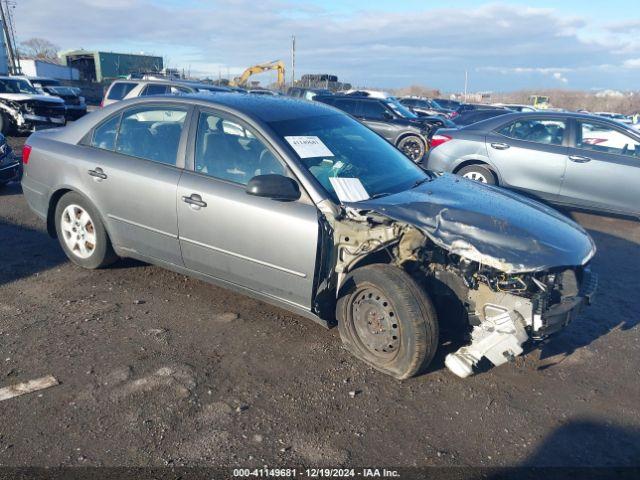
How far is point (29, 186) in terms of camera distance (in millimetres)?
5152

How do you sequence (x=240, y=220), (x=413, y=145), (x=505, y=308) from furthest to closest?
1. (x=413, y=145)
2. (x=240, y=220)
3. (x=505, y=308)

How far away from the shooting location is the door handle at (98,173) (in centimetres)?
446

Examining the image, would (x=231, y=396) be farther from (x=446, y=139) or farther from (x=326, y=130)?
(x=446, y=139)

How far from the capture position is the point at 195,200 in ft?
13.0

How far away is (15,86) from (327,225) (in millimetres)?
15838

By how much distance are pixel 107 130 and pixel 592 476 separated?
14.5 feet

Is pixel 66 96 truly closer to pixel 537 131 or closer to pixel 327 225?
pixel 537 131

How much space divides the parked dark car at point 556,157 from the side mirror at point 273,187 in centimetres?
530

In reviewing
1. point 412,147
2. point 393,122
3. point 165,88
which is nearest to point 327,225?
point 165,88

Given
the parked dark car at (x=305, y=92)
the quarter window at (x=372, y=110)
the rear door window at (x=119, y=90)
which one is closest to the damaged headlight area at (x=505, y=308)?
the quarter window at (x=372, y=110)

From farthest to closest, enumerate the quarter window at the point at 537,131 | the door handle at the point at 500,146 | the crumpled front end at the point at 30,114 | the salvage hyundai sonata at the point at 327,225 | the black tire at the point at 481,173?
the crumpled front end at the point at 30,114, the black tire at the point at 481,173, the door handle at the point at 500,146, the quarter window at the point at 537,131, the salvage hyundai sonata at the point at 327,225

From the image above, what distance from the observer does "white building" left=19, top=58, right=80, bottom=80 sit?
49.9 m

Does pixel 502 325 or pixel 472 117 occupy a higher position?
pixel 502 325

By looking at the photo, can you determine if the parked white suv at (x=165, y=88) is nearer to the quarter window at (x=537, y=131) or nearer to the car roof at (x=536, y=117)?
the car roof at (x=536, y=117)
